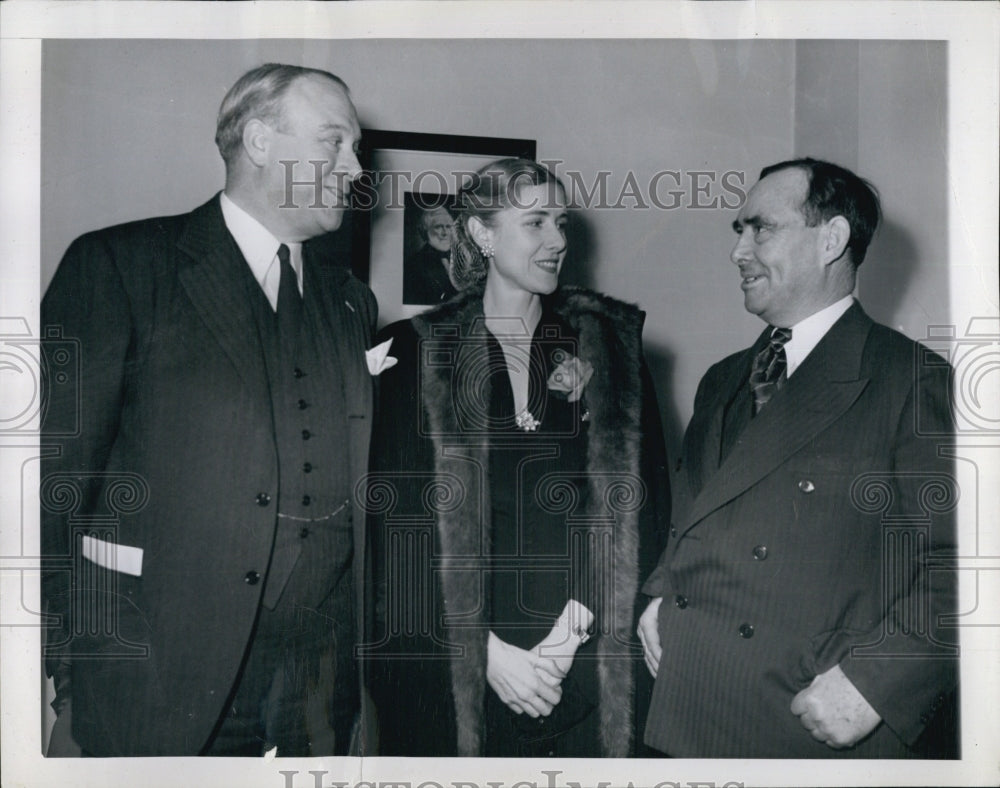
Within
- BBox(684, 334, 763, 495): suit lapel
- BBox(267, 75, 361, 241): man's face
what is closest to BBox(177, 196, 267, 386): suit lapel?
BBox(267, 75, 361, 241): man's face

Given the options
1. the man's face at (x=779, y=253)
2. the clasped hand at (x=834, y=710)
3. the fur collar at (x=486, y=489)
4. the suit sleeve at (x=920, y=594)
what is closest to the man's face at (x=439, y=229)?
the fur collar at (x=486, y=489)

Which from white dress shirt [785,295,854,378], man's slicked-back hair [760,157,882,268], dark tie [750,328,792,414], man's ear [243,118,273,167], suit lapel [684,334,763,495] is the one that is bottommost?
suit lapel [684,334,763,495]

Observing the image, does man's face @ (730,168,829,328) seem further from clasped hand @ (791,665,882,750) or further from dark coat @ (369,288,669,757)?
clasped hand @ (791,665,882,750)

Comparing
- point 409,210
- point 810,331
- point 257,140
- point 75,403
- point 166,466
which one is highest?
point 257,140

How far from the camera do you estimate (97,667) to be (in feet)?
5.66

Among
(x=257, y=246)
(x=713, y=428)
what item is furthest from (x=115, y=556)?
(x=713, y=428)

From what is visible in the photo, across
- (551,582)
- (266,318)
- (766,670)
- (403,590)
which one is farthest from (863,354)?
(266,318)

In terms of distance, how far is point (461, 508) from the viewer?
1.73m

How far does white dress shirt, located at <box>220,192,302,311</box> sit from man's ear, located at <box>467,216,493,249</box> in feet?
1.07

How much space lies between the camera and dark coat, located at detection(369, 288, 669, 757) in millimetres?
1725

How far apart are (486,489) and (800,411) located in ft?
1.89

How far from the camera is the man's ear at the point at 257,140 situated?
1.72 meters

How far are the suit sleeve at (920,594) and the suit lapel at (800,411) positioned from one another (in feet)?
0.44

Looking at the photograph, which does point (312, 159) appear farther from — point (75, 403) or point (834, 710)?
point (834, 710)
